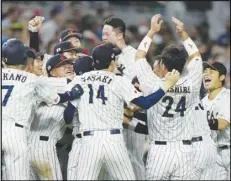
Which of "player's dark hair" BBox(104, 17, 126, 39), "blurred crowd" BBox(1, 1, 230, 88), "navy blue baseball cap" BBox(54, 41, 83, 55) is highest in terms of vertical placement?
"blurred crowd" BBox(1, 1, 230, 88)

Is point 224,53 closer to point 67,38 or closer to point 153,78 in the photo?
point 67,38

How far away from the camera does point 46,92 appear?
11539mm

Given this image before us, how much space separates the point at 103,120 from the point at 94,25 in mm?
9343

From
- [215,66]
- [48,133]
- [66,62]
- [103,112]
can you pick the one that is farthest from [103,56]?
[215,66]

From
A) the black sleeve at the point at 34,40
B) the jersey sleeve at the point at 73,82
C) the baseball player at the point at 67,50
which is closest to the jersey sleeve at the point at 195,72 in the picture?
the jersey sleeve at the point at 73,82

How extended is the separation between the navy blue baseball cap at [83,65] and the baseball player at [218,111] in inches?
72.0

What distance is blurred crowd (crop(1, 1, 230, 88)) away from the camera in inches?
752

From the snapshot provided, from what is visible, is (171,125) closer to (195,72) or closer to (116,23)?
(195,72)

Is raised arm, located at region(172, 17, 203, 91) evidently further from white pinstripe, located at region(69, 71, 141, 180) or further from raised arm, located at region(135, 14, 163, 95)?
white pinstripe, located at region(69, 71, 141, 180)

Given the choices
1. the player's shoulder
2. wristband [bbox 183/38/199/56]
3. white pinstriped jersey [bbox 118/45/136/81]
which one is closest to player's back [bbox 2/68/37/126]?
white pinstriped jersey [bbox 118/45/136/81]

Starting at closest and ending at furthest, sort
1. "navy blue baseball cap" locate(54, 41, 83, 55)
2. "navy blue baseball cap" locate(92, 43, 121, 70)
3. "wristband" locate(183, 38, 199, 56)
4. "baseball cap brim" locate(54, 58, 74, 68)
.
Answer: "navy blue baseball cap" locate(92, 43, 121, 70), "wristband" locate(183, 38, 199, 56), "baseball cap brim" locate(54, 58, 74, 68), "navy blue baseball cap" locate(54, 41, 83, 55)

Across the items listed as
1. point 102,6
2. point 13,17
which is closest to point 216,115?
point 13,17

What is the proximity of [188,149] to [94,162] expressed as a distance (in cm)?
117

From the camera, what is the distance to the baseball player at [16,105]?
36.5 ft
